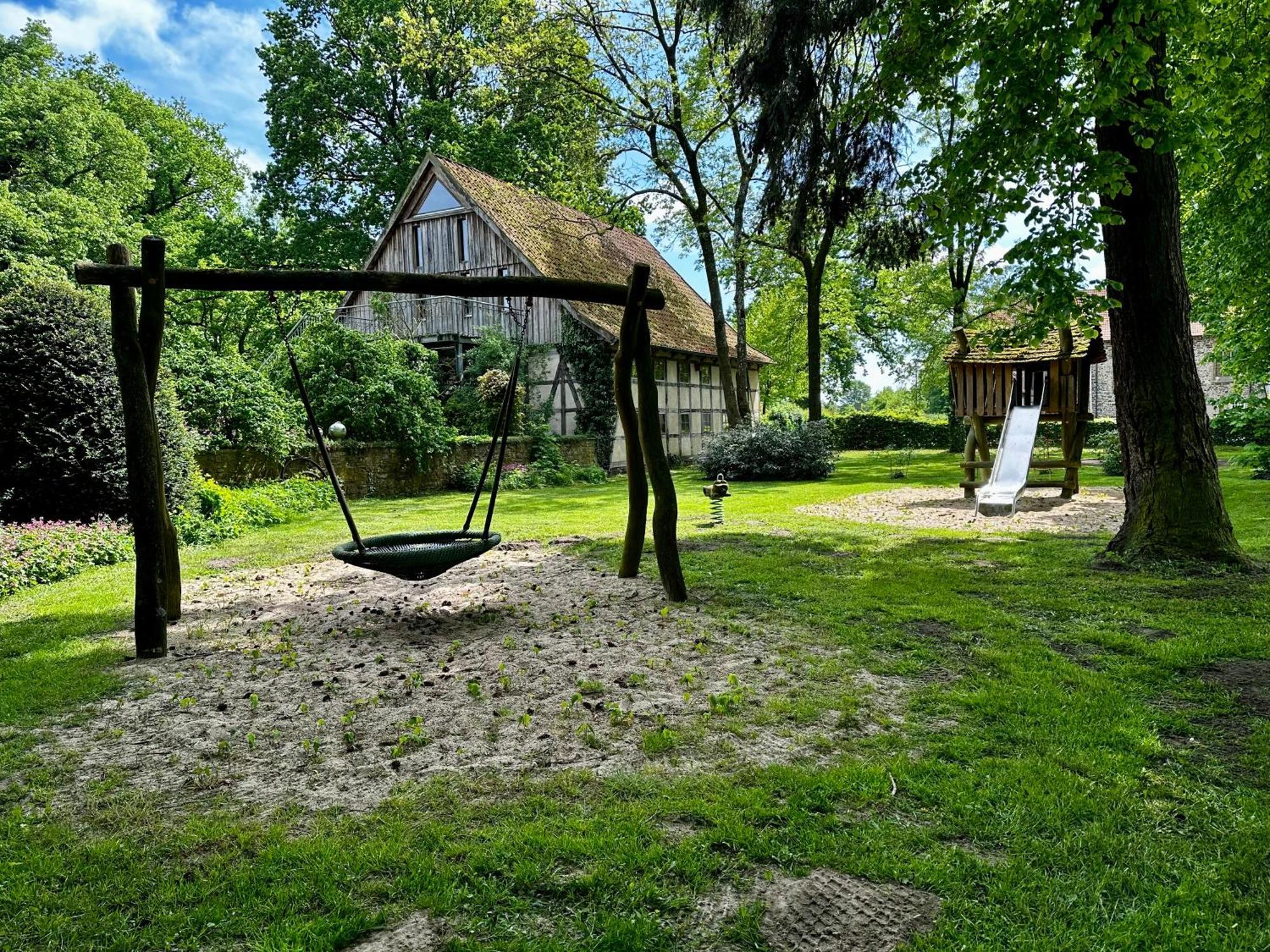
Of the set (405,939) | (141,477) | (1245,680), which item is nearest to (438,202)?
(141,477)

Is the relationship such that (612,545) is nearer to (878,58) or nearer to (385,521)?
(385,521)

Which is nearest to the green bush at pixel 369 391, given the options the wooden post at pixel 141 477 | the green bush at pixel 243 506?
the green bush at pixel 243 506

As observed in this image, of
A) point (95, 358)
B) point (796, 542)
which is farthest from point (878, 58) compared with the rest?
point (95, 358)

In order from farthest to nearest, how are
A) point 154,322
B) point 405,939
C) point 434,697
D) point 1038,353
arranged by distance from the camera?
point 1038,353 → point 154,322 → point 434,697 → point 405,939

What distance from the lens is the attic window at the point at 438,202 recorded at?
893 inches

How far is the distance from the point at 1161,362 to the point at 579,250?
Result: 2043 centimetres

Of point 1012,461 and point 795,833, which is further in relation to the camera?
point 1012,461

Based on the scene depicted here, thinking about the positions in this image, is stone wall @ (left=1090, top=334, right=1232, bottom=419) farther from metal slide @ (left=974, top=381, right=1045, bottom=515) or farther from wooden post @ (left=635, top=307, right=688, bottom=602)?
wooden post @ (left=635, top=307, right=688, bottom=602)

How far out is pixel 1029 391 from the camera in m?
12.6

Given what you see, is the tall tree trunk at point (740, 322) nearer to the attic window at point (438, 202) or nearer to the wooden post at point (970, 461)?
the wooden post at point (970, 461)

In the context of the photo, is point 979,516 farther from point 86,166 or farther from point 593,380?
point 86,166

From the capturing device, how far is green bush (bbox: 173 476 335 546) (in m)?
9.70

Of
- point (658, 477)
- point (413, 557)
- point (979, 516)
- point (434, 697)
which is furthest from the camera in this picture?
point (979, 516)

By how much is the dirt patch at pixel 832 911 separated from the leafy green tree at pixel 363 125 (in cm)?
2831
